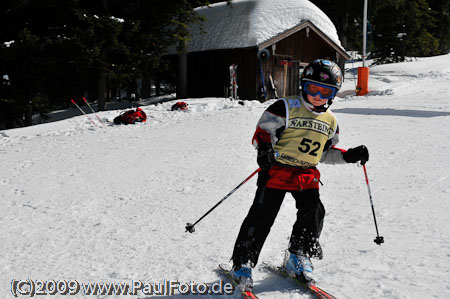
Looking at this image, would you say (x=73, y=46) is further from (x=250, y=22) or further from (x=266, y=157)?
(x=266, y=157)

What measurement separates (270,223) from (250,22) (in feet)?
59.4

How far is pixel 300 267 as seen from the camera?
10.1 feet

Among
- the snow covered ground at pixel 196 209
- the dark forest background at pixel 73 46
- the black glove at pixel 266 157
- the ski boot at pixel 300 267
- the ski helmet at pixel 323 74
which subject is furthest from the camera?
the dark forest background at pixel 73 46

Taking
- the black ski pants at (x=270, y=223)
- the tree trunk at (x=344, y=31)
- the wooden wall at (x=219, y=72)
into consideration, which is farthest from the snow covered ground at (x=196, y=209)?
the tree trunk at (x=344, y=31)

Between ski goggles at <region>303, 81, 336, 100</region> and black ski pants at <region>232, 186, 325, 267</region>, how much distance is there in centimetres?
73

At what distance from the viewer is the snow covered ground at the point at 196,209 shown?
11.0ft

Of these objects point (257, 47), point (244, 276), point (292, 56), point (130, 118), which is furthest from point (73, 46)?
point (244, 276)

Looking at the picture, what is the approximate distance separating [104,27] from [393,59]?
27849 millimetres

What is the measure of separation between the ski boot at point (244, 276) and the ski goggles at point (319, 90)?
139 centimetres

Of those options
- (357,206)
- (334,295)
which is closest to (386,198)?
(357,206)

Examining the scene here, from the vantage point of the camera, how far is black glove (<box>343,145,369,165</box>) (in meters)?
3.10

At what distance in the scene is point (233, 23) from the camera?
20.5 meters

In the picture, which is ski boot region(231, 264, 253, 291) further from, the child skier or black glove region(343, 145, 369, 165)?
black glove region(343, 145, 369, 165)

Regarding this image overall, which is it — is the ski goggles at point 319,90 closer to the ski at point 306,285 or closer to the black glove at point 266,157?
the black glove at point 266,157
